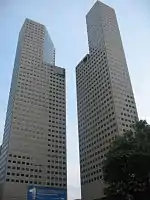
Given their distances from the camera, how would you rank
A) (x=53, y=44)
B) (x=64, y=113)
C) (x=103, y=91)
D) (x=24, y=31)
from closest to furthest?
(x=103, y=91), (x=64, y=113), (x=24, y=31), (x=53, y=44)

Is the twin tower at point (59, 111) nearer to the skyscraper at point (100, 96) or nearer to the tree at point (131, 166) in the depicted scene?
the skyscraper at point (100, 96)

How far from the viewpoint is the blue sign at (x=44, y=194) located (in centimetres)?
4315

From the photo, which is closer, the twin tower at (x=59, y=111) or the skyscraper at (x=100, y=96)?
the twin tower at (x=59, y=111)

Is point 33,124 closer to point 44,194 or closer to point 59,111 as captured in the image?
point 59,111

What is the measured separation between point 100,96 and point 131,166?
95.2 metres

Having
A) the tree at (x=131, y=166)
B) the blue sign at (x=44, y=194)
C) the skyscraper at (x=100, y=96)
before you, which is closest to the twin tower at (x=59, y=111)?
the skyscraper at (x=100, y=96)

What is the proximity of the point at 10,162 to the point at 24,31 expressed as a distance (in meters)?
82.7

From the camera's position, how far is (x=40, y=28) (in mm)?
169875

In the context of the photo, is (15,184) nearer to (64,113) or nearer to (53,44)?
(64,113)

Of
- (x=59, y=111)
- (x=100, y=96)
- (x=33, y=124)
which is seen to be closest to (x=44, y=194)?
(x=33, y=124)

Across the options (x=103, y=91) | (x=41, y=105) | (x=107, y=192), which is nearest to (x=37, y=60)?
(x=41, y=105)

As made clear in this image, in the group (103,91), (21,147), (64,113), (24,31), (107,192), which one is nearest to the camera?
(107,192)

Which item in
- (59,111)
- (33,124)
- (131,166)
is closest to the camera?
(131,166)

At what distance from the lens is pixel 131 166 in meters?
38.7
